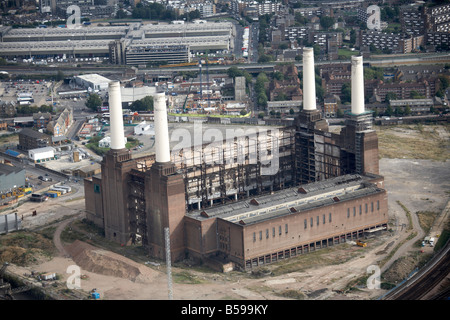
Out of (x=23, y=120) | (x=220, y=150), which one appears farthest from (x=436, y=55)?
(x=220, y=150)

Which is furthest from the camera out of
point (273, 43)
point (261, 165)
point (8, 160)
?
point (273, 43)

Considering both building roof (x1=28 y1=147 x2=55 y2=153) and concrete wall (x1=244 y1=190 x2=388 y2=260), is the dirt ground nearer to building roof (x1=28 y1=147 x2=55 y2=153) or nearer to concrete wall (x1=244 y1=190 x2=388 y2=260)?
concrete wall (x1=244 y1=190 x2=388 y2=260)

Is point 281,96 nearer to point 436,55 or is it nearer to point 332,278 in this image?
point 436,55

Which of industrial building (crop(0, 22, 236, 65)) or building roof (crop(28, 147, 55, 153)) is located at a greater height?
→ industrial building (crop(0, 22, 236, 65))

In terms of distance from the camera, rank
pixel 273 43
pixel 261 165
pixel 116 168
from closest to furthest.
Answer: pixel 116 168 → pixel 261 165 → pixel 273 43

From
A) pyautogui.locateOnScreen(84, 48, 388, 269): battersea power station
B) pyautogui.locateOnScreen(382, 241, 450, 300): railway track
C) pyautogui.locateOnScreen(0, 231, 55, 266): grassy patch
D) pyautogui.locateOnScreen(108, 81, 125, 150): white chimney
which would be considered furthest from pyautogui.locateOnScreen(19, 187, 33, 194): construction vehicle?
pyautogui.locateOnScreen(382, 241, 450, 300): railway track

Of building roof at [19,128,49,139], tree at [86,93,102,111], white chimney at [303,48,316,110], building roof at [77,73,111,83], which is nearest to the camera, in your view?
white chimney at [303,48,316,110]

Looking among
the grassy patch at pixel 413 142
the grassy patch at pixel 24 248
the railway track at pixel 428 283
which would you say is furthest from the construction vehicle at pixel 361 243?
the grassy patch at pixel 413 142
